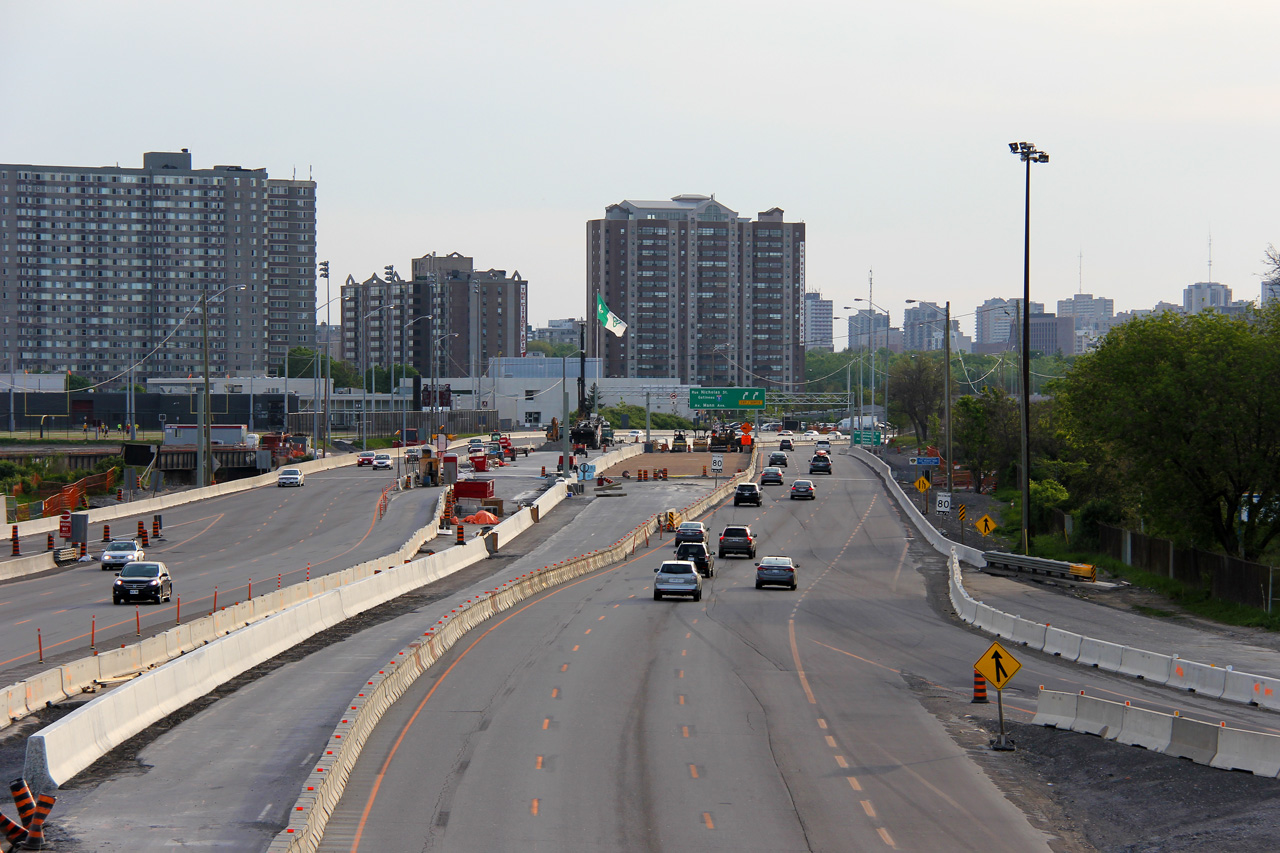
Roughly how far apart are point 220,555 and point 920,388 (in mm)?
95563

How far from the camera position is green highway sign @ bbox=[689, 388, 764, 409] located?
13112 cm

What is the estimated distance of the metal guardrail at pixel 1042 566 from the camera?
44875mm

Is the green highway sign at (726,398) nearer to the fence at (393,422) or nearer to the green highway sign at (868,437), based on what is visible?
the green highway sign at (868,437)

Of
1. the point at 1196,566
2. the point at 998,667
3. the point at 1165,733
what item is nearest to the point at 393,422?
the point at 1196,566

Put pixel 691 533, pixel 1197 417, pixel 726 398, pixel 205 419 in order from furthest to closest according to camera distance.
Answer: pixel 726 398 → pixel 205 419 → pixel 691 533 → pixel 1197 417

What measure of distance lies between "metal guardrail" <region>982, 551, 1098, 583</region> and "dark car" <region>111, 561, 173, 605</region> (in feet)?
102

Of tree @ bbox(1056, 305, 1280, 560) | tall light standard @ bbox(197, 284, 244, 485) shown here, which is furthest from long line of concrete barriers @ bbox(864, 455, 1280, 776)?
tall light standard @ bbox(197, 284, 244, 485)

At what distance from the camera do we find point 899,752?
20375mm

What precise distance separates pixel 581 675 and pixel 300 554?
95.3 ft

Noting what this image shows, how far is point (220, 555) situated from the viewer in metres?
52.2

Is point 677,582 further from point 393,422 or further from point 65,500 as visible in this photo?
point 393,422

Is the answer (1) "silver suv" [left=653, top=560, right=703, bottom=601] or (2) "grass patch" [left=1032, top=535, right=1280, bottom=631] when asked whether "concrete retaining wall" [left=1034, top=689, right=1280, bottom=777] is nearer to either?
(2) "grass patch" [left=1032, top=535, right=1280, bottom=631]

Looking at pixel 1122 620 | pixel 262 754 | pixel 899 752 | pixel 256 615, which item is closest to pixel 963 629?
pixel 1122 620

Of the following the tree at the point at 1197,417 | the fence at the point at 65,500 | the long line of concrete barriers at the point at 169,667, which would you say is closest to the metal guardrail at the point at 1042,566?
the tree at the point at 1197,417
